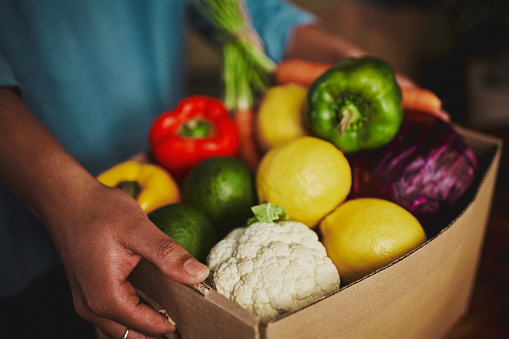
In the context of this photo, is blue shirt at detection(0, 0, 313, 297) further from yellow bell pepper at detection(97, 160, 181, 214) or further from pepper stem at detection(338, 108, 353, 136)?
pepper stem at detection(338, 108, 353, 136)

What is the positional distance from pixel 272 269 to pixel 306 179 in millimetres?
177

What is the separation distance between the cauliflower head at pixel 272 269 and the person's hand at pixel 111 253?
0.11 metres

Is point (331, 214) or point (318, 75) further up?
point (318, 75)

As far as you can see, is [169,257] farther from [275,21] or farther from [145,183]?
[275,21]

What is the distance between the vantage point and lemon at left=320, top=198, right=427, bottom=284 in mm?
601

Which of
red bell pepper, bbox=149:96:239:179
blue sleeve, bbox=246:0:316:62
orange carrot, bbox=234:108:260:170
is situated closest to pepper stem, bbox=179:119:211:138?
red bell pepper, bbox=149:96:239:179

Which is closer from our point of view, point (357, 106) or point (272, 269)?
point (272, 269)

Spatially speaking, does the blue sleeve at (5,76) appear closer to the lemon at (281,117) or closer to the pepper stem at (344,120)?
the lemon at (281,117)

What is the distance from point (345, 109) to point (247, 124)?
Answer: 46 cm

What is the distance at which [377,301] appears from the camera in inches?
20.9

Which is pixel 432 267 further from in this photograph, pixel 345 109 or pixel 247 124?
pixel 247 124

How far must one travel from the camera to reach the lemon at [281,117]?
0.85 metres

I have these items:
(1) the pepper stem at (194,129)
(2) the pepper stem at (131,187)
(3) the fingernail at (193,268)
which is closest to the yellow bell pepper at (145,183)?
(2) the pepper stem at (131,187)

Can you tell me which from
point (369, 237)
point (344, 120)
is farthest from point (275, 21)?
point (369, 237)
